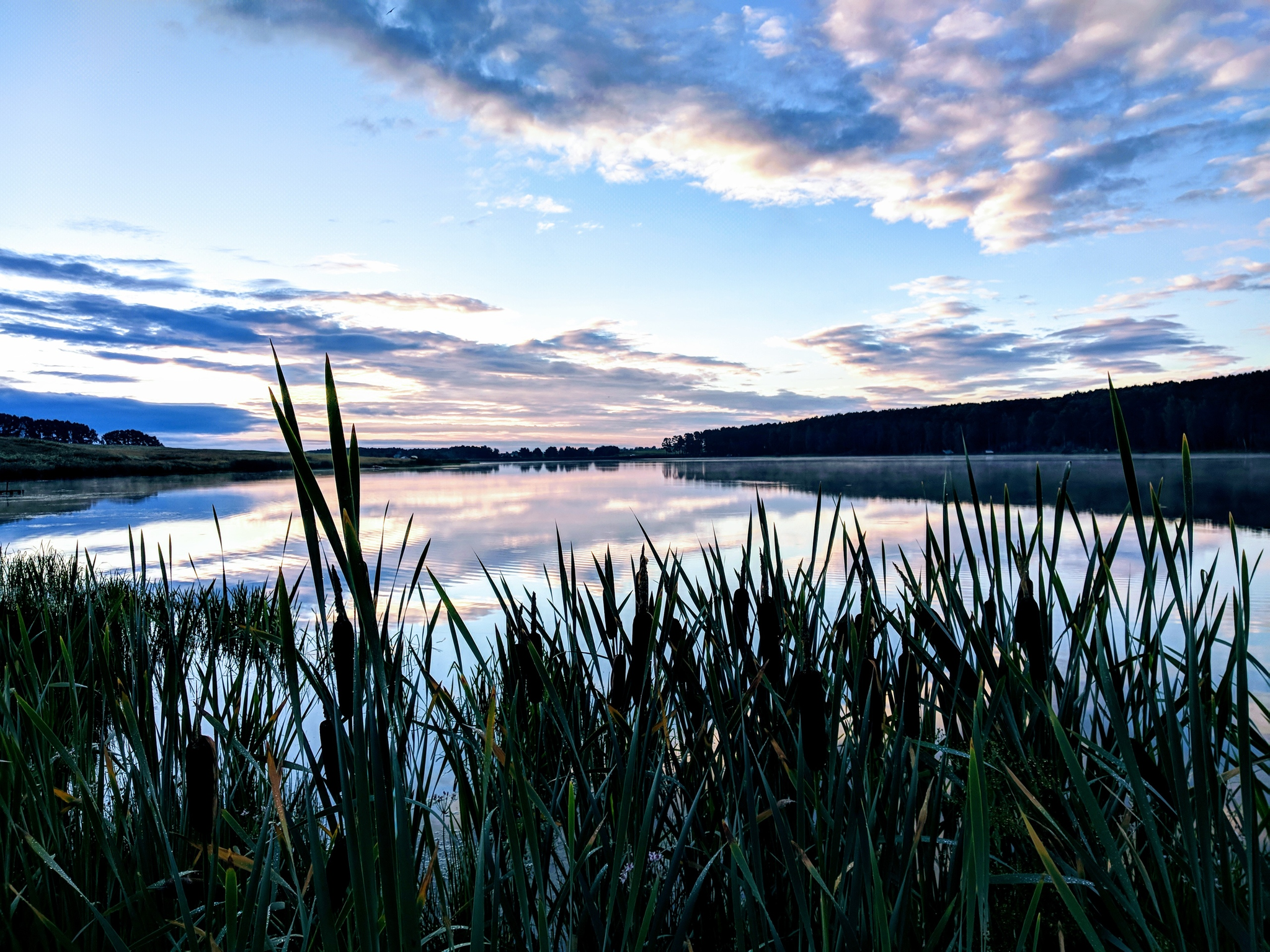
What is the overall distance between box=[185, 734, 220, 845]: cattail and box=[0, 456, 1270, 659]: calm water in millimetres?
324

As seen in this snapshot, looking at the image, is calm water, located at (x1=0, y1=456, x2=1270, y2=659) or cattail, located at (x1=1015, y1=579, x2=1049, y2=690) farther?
calm water, located at (x1=0, y1=456, x2=1270, y2=659)

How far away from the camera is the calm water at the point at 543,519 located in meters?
12.9

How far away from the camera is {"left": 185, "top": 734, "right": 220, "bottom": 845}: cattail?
42.4 inches

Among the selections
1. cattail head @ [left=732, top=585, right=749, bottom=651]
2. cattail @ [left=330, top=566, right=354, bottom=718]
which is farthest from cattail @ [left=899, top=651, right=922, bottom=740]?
cattail @ [left=330, top=566, right=354, bottom=718]

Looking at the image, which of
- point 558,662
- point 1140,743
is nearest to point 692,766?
point 558,662

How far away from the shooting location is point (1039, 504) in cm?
185

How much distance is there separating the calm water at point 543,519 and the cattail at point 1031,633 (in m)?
A: 0.24

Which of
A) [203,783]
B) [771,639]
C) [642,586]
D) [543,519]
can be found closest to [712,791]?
[771,639]

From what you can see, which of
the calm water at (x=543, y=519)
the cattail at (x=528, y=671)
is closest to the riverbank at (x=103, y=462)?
the calm water at (x=543, y=519)

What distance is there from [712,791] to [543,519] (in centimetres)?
2223

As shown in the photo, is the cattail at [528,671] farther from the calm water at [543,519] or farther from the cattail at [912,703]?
the cattail at [912,703]

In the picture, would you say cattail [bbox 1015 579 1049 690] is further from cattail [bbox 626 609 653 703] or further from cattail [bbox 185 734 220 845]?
cattail [bbox 185 734 220 845]

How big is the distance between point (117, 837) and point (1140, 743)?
2.14 meters

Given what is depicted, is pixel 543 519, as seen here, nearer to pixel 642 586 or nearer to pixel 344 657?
pixel 642 586
